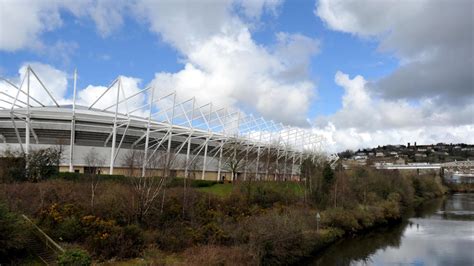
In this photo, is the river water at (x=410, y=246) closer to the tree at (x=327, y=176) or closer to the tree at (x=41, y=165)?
the tree at (x=327, y=176)

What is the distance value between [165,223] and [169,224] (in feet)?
1.20

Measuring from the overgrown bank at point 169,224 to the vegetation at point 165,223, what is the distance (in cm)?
5

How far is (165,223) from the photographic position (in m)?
27.9

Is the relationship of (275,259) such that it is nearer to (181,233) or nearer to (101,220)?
(181,233)

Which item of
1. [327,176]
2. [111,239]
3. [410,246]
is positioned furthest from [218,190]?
[111,239]

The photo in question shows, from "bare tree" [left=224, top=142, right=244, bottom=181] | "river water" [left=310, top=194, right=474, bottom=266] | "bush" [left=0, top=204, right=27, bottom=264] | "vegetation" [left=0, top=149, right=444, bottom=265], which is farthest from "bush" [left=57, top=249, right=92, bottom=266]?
"bare tree" [left=224, top=142, right=244, bottom=181]

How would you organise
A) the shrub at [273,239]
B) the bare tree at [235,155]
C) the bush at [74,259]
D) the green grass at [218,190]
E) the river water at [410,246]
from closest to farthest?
the bush at [74,259], the shrub at [273,239], the river water at [410,246], the green grass at [218,190], the bare tree at [235,155]

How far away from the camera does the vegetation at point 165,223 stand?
22438mm

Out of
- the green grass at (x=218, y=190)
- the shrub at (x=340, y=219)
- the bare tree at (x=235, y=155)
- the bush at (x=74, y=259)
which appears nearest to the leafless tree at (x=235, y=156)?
the bare tree at (x=235, y=155)

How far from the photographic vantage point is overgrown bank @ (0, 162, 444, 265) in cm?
2258

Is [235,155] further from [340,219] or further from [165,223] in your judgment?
[165,223]

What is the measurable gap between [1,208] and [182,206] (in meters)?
13.6

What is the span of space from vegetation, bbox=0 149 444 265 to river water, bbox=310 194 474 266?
175cm

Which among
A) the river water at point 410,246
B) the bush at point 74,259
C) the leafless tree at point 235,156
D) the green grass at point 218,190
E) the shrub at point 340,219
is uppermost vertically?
the leafless tree at point 235,156
